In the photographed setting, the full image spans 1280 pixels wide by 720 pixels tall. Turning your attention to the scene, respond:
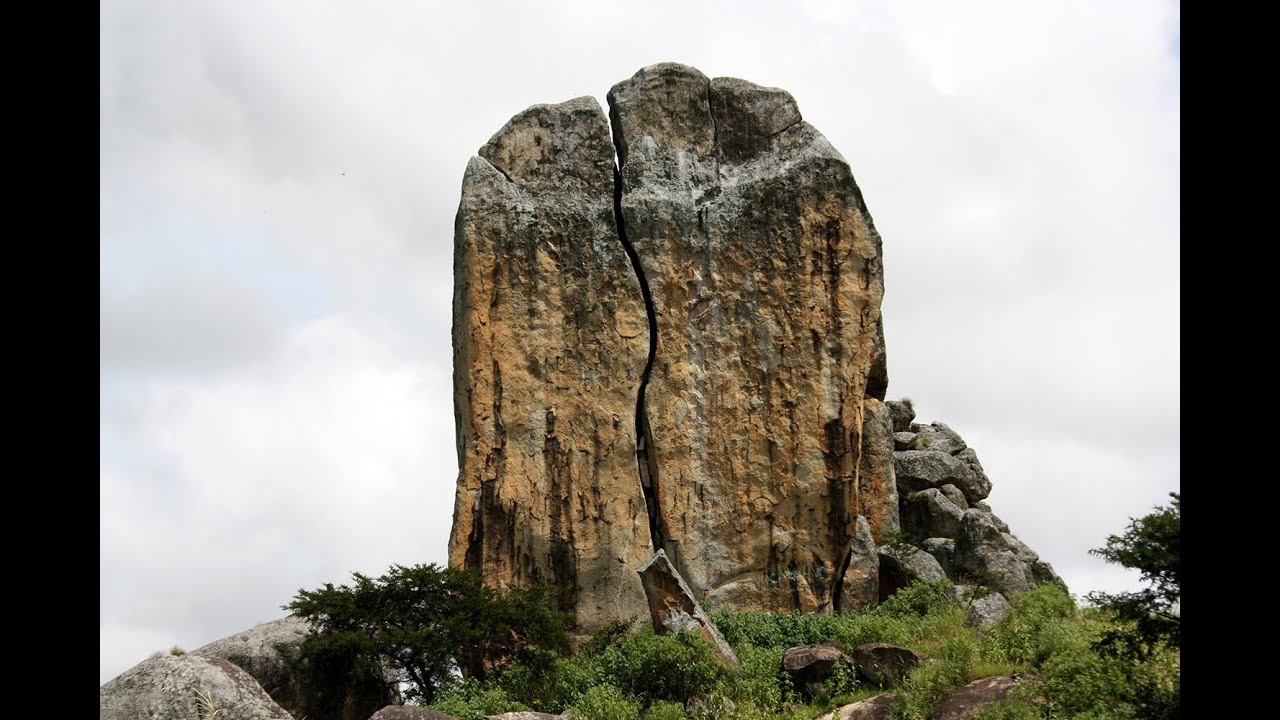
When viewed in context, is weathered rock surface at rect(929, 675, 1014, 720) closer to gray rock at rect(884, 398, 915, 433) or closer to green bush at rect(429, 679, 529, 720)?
green bush at rect(429, 679, 529, 720)

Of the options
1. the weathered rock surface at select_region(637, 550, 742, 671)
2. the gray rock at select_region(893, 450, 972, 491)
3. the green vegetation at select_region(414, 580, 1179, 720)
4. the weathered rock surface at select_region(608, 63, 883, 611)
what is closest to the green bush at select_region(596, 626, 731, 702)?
the green vegetation at select_region(414, 580, 1179, 720)

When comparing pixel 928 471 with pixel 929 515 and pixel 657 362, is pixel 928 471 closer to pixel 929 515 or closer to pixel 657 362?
pixel 929 515

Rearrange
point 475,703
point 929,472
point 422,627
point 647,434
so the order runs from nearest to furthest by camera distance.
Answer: point 475,703
point 422,627
point 647,434
point 929,472

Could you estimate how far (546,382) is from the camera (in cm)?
2136

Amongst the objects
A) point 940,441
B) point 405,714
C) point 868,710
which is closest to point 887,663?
point 868,710

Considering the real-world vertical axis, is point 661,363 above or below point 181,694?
above

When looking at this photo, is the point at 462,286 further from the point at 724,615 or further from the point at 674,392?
the point at 724,615

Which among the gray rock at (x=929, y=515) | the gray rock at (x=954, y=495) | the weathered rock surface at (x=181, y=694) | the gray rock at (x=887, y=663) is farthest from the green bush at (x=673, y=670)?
the gray rock at (x=954, y=495)

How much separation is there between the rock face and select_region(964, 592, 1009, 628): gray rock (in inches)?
165

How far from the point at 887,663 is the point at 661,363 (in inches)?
341

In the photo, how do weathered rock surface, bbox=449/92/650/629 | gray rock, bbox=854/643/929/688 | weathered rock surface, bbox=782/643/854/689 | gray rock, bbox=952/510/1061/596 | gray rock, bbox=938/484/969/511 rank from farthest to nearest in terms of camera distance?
gray rock, bbox=938/484/969/511 < gray rock, bbox=952/510/1061/596 < weathered rock surface, bbox=449/92/650/629 < weathered rock surface, bbox=782/643/854/689 < gray rock, bbox=854/643/929/688

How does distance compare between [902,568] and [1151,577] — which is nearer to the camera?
[1151,577]

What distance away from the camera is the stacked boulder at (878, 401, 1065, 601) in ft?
76.1
